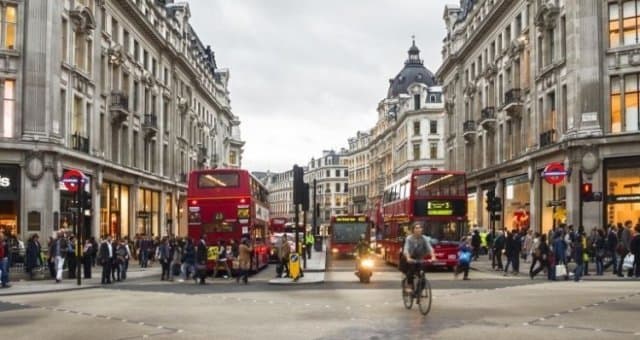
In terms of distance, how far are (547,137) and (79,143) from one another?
80.9ft

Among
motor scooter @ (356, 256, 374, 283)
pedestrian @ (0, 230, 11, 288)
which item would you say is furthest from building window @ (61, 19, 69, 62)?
motor scooter @ (356, 256, 374, 283)

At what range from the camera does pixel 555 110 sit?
42.8m

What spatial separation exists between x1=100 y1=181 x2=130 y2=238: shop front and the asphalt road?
21773mm

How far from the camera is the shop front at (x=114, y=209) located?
46.9 meters

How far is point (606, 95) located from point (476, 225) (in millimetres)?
25379

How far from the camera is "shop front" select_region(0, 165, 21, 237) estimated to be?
118ft

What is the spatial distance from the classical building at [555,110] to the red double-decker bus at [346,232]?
981 cm

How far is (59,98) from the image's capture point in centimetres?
3853

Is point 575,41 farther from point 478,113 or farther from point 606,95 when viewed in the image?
point 478,113

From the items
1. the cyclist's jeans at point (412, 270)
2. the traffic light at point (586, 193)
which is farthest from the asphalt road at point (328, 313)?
the traffic light at point (586, 193)

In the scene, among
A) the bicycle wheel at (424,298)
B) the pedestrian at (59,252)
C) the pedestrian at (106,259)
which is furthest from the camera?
the pedestrian at (59,252)

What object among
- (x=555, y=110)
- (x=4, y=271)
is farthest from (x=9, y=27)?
(x=555, y=110)

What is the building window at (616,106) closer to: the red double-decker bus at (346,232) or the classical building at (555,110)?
the classical building at (555,110)

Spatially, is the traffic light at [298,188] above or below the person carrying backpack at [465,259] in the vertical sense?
above
